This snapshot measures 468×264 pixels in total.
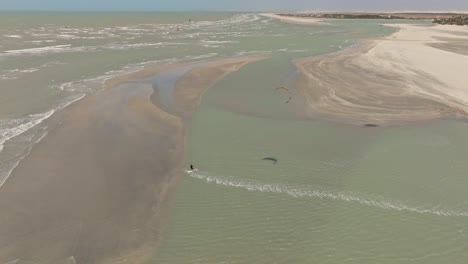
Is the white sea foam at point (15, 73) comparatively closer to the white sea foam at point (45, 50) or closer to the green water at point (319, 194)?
the white sea foam at point (45, 50)

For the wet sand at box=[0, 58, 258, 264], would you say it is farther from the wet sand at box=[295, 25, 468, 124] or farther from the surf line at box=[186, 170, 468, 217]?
the wet sand at box=[295, 25, 468, 124]

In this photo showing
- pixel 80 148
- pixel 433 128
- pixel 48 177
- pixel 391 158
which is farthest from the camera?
pixel 433 128

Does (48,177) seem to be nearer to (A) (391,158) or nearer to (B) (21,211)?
(B) (21,211)

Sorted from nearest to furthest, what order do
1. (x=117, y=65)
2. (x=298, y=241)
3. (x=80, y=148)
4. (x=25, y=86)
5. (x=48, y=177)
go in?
(x=298, y=241)
(x=48, y=177)
(x=80, y=148)
(x=25, y=86)
(x=117, y=65)

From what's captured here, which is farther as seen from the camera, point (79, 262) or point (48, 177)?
point (48, 177)

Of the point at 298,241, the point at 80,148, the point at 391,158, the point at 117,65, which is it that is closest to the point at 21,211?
the point at 80,148

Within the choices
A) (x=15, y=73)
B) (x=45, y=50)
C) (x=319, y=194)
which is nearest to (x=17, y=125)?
(x=319, y=194)

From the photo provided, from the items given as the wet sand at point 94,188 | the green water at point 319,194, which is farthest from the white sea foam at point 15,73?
the green water at point 319,194
